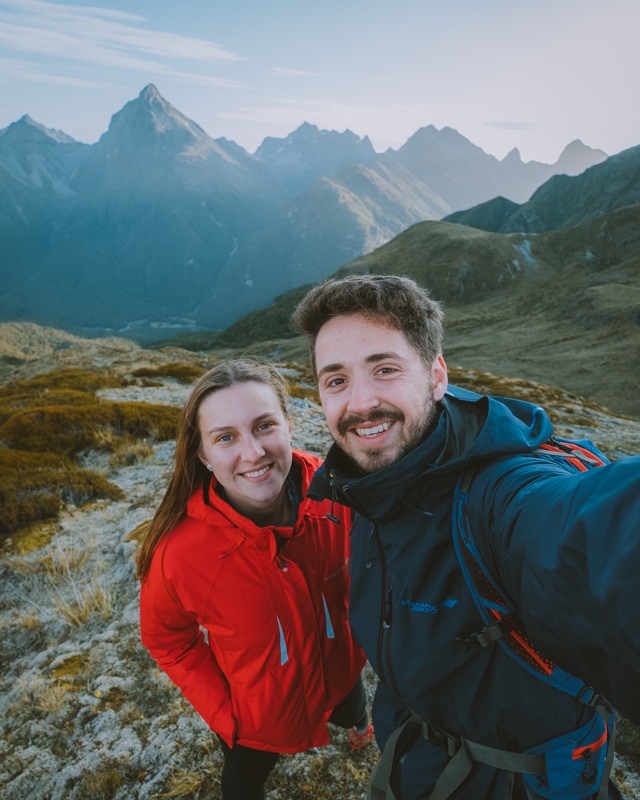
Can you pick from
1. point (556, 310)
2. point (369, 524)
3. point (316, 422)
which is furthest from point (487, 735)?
point (556, 310)

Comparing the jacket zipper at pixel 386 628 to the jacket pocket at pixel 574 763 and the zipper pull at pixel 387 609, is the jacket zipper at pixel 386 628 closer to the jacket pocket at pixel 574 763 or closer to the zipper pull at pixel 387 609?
the zipper pull at pixel 387 609

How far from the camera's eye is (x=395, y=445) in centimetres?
211

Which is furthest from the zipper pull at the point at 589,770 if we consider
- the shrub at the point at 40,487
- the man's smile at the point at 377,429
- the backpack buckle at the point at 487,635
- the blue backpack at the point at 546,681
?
the shrub at the point at 40,487

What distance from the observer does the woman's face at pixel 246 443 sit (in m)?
2.74

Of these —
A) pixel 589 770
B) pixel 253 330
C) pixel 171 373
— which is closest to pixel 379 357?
pixel 589 770

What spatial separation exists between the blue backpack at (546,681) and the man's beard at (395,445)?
1.24 feet

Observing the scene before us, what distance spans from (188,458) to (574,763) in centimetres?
268

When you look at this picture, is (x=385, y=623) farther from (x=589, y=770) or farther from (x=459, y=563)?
(x=589, y=770)

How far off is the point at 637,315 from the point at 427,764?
173 feet

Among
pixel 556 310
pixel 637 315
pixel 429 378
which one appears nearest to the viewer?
pixel 429 378

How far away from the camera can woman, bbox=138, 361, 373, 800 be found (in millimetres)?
2523

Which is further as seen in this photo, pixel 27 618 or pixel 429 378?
pixel 27 618

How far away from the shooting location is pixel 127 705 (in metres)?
3.99

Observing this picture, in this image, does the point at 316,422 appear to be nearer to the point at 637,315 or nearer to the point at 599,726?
the point at 599,726
